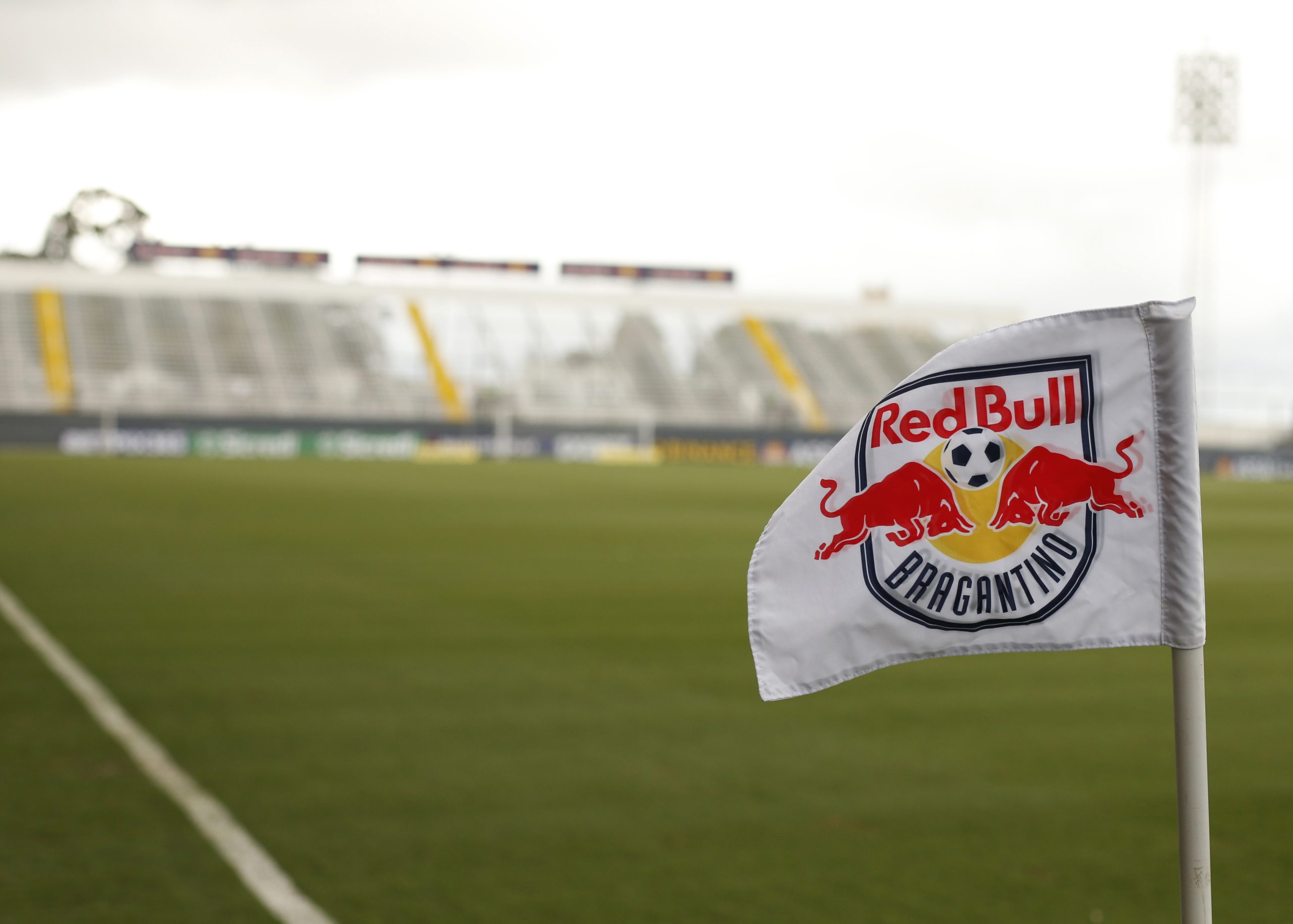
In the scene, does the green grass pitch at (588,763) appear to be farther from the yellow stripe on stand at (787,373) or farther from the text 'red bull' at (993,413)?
the yellow stripe on stand at (787,373)

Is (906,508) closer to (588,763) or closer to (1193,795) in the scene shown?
(1193,795)

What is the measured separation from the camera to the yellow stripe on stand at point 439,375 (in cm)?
5328

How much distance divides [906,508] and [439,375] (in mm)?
53089

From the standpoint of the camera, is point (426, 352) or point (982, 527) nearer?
point (982, 527)

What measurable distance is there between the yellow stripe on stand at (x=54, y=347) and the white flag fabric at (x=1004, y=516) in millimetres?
48332

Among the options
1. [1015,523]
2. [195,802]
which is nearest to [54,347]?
[195,802]

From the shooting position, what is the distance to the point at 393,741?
659cm

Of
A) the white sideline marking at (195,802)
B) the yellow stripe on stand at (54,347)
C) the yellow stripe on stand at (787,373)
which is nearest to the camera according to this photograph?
the white sideline marking at (195,802)

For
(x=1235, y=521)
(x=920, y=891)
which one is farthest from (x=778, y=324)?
(x=920, y=891)

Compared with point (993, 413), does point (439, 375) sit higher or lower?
lower

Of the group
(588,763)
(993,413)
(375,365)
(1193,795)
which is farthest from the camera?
(375,365)

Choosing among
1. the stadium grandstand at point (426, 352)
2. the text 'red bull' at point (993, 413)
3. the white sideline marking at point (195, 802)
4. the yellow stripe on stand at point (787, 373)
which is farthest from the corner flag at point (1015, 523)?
the yellow stripe on stand at point (787, 373)

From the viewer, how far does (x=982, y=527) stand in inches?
101

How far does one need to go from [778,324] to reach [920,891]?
60.2 m
